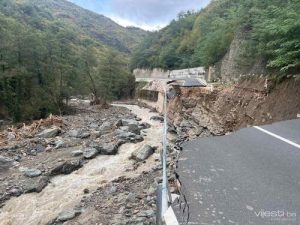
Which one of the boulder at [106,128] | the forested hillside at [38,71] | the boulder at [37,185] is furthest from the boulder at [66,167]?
the forested hillside at [38,71]

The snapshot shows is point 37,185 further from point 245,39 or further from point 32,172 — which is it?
point 245,39

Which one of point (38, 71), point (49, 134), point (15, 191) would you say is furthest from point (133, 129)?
point (38, 71)

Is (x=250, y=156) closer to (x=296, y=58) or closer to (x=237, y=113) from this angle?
(x=296, y=58)

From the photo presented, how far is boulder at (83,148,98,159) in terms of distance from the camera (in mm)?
17281

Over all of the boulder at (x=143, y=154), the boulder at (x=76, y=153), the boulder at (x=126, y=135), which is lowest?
the boulder at (x=76, y=153)

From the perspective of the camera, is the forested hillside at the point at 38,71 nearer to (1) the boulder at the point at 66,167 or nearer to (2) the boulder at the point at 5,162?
(2) the boulder at the point at 5,162

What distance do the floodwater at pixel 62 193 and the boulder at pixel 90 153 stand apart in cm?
31

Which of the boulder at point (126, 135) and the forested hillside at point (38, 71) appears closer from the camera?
the boulder at point (126, 135)

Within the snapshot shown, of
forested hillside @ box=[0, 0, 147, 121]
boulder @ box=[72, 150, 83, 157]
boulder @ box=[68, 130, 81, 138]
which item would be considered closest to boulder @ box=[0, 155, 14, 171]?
boulder @ box=[72, 150, 83, 157]

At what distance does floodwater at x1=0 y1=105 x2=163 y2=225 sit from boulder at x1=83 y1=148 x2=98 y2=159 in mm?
309

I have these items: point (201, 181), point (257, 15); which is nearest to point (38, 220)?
point (201, 181)

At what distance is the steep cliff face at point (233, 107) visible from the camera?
13439mm

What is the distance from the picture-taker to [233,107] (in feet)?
58.0

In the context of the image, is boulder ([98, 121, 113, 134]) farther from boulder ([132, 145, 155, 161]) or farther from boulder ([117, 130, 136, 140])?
boulder ([132, 145, 155, 161])
